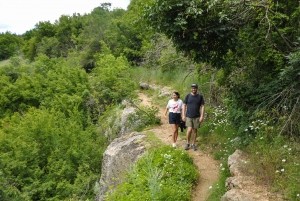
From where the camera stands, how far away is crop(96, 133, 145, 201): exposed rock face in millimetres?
7448

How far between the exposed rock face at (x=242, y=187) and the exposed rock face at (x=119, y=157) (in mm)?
2955

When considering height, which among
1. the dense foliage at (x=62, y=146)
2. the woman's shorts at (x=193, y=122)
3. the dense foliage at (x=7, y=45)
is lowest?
the dense foliage at (x=62, y=146)

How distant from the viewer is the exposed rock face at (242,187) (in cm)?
401

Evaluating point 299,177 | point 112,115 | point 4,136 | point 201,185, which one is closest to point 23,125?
point 4,136

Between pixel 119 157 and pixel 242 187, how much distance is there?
14.6ft

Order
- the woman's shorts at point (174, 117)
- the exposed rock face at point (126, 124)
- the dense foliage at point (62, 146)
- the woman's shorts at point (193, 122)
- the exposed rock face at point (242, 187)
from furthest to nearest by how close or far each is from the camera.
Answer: the exposed rock face at point (126, 124), the dense foliage at point (62, 146), the woman's shorts at point (174, 117), the woman's shorts at point (193, 122), the exposed rock face at point (242, 187)

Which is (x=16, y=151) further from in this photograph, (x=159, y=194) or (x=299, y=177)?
(x=299, y=177)

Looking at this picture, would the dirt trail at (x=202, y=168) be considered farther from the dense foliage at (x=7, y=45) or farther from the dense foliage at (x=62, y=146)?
the dense foliage at (x=7, y=45)

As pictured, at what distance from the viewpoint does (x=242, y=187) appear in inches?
172

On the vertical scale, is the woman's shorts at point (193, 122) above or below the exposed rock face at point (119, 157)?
above

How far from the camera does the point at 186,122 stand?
6.90 metres

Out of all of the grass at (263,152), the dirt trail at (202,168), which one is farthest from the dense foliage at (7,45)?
the grass at (263,152)

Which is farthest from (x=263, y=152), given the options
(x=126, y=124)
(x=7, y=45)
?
(x=7, y=45)

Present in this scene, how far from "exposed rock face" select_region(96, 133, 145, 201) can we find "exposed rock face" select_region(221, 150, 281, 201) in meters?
2.96
